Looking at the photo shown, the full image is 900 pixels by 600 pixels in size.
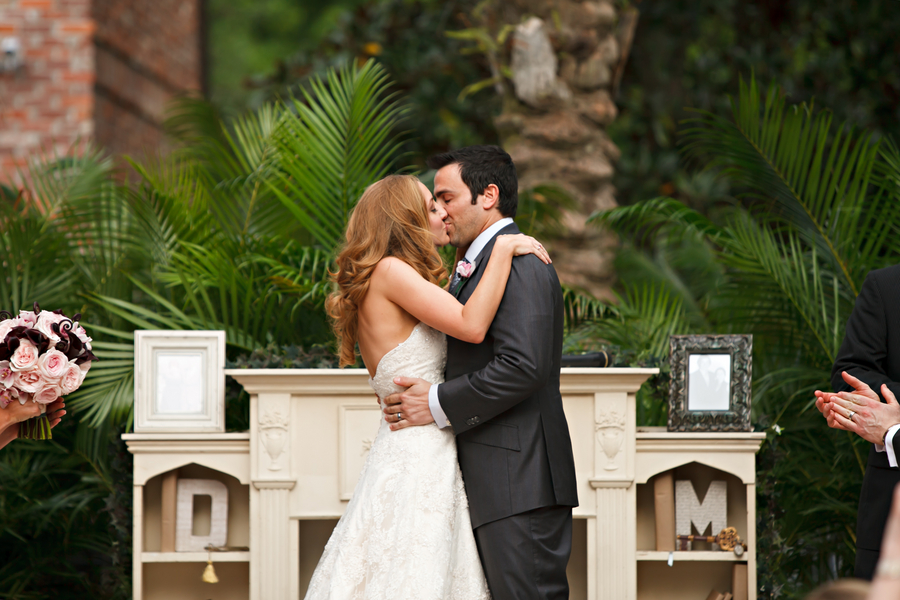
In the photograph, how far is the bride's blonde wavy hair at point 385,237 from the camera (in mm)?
2334

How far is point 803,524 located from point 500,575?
2171 millimetres

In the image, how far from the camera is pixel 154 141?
25.2 ft

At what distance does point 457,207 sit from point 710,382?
4.36 ft

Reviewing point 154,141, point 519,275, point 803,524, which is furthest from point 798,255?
point 154,141

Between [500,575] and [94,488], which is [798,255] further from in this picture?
[94,488]

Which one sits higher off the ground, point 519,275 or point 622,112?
point 622,112

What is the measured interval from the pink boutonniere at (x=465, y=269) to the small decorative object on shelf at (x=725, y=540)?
1530mm

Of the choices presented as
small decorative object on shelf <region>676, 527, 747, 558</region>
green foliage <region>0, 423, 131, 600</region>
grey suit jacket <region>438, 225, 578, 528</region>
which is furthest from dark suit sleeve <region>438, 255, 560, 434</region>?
green foliage <region>0, 423, 131, 600</region>

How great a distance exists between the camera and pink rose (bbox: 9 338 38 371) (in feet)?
7.20

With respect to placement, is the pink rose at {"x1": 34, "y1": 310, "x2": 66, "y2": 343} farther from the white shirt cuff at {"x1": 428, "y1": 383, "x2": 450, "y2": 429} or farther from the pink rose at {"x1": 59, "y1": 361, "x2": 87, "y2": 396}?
the white shirt cuff at {"x1": 428, "y1": 383, "x2": 450, "y2": 429}

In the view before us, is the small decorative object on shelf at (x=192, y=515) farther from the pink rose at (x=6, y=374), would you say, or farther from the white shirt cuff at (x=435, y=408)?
the white shirt cuff at (x=435, y=408)

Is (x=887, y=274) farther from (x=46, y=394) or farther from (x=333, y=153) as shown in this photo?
(x=333, y=153)

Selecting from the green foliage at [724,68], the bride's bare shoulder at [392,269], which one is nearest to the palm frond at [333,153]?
the bride's bare shoulder at [392,269]

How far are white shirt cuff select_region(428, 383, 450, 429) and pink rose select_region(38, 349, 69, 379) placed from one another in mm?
990
